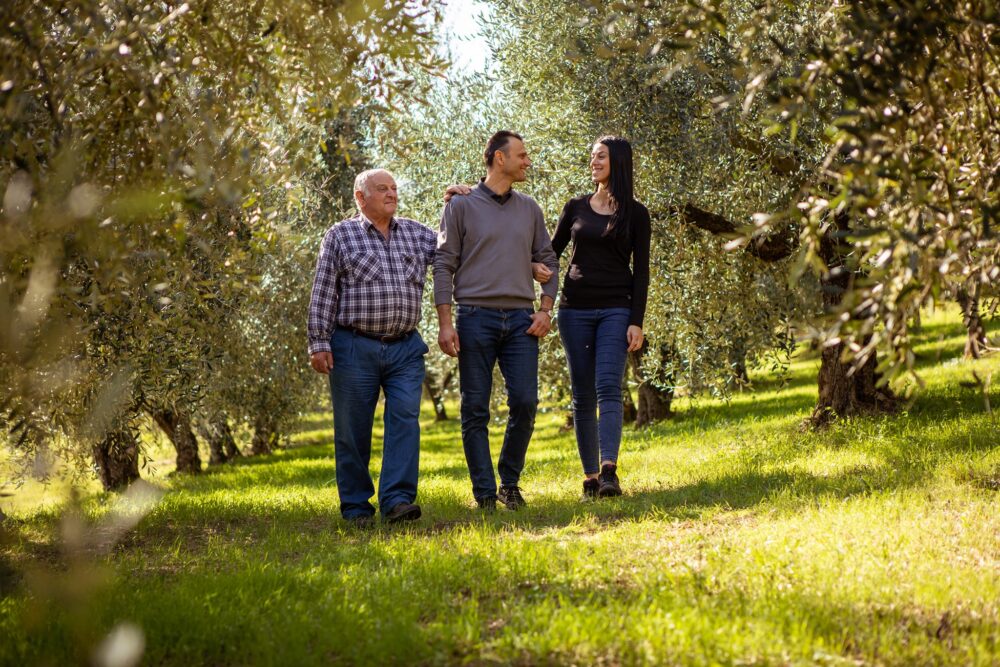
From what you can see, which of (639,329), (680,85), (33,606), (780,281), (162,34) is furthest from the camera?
(780,281)

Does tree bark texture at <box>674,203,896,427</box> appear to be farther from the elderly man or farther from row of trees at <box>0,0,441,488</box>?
row of trees at <box>0,0,441,488</box>

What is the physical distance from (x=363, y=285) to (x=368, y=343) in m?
0.44

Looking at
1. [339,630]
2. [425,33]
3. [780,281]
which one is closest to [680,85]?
[780,281]

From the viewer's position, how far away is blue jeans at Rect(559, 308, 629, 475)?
748cm

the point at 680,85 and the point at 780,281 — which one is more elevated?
the point at 680,85

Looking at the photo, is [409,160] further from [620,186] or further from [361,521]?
[361,521]

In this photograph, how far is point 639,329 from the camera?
7.53m

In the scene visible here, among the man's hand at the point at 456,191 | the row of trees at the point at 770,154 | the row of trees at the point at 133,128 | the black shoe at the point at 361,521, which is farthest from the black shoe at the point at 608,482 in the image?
the row of trees at the point at 133,128

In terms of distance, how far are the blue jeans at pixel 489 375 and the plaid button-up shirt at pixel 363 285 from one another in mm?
477

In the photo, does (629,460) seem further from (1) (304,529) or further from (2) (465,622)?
(2) (465,622)

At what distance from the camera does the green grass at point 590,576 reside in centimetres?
402

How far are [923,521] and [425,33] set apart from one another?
418 centimetres

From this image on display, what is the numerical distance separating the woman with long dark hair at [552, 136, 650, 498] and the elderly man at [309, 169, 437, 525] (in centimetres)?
127

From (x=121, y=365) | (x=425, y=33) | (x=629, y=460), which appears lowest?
(x=629, y=460)
